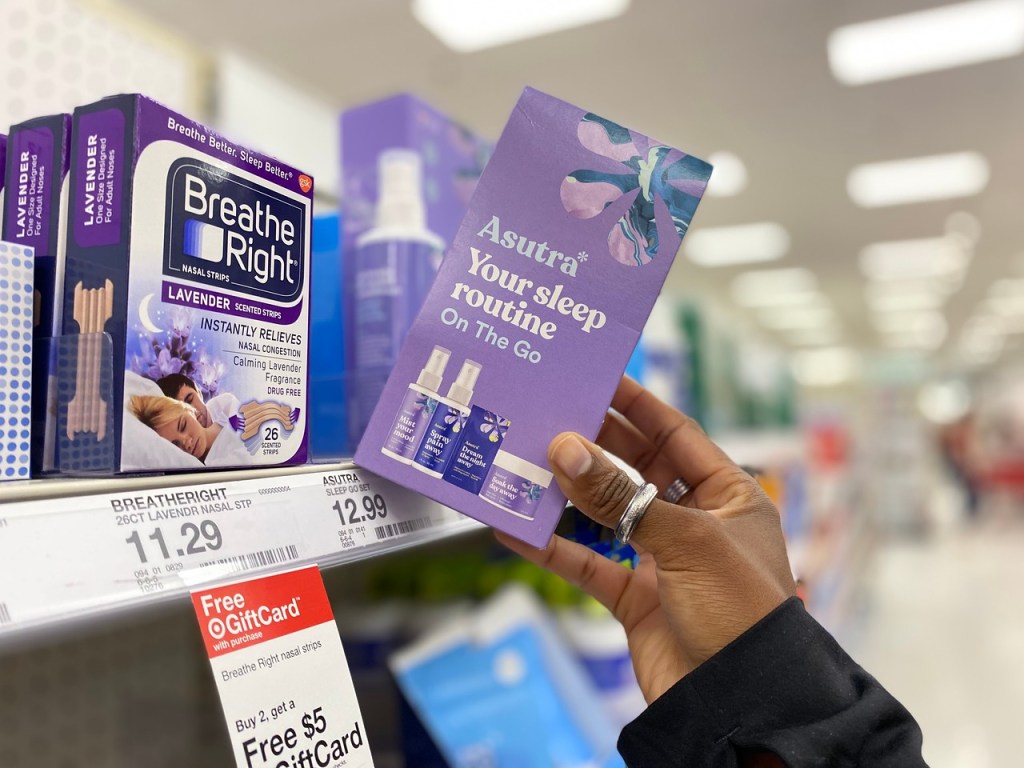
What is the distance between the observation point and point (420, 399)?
59 cm

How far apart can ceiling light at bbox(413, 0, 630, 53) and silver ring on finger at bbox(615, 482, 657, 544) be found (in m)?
3.56

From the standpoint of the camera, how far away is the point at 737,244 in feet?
28.4

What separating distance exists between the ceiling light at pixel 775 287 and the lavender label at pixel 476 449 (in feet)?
32.8

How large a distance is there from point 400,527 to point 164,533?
0.21 metres

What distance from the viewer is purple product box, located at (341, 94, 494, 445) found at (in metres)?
0.83

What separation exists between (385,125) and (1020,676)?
483 cm

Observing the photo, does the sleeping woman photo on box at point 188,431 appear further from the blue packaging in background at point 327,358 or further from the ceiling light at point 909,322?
the ceiling light at point 909,322

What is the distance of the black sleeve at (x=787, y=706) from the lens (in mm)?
598

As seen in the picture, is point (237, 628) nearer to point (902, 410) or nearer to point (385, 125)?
point (385, 125)

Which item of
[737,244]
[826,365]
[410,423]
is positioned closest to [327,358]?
[410,423]

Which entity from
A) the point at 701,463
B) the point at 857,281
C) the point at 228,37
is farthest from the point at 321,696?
the point at 857,281

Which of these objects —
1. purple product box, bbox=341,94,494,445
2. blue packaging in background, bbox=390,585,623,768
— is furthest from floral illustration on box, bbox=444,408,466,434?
blue packaging in background, bbox=390,585,623,768

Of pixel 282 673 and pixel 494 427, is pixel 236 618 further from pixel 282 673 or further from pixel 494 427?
pixel 494 427

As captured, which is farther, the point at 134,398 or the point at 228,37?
the point at 228,37
